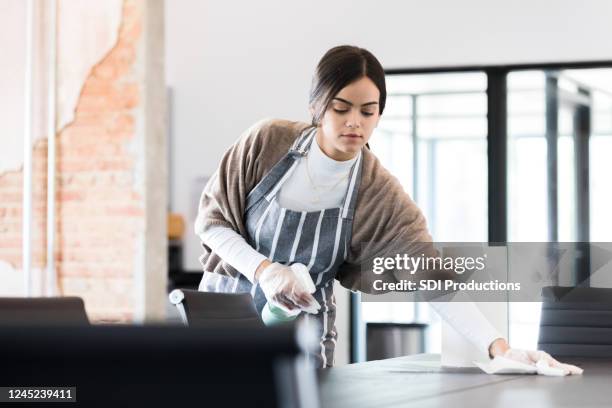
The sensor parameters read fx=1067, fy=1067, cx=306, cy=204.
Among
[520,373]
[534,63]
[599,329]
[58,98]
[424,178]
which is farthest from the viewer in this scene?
[424,178]

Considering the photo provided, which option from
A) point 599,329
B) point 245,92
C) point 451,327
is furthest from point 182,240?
point 451,327

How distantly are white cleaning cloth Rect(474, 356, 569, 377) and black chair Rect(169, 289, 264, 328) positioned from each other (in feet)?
1.79

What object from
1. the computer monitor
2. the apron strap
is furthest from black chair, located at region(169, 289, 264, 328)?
the computer monitor

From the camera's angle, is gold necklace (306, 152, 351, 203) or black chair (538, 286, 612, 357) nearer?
gold necklace (306, 152, 351, 203)

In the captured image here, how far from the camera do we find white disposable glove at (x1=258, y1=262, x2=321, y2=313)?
8.22 feet

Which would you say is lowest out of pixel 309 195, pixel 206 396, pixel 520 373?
pixel 520 373

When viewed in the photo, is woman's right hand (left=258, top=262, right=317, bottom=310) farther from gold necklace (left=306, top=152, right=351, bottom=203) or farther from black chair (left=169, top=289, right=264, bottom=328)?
gold necklace (left=306, top=152, right=351, bottom=203)

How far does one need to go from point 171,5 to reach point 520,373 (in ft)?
15.2

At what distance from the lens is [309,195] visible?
280 cm

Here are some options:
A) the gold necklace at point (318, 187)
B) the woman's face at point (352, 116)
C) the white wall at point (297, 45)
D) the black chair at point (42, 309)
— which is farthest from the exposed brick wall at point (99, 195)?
the black chair at point (42, 309)

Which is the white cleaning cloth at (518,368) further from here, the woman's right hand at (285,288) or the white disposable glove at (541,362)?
the woman's right hand at (285,288)

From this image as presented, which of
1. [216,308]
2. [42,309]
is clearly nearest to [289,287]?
[216,308]

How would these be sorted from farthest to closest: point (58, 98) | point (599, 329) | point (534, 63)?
1. point (534, 63)
2. point (58, 98)
3. point (599, 329)

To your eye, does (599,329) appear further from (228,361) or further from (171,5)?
(171,5)
